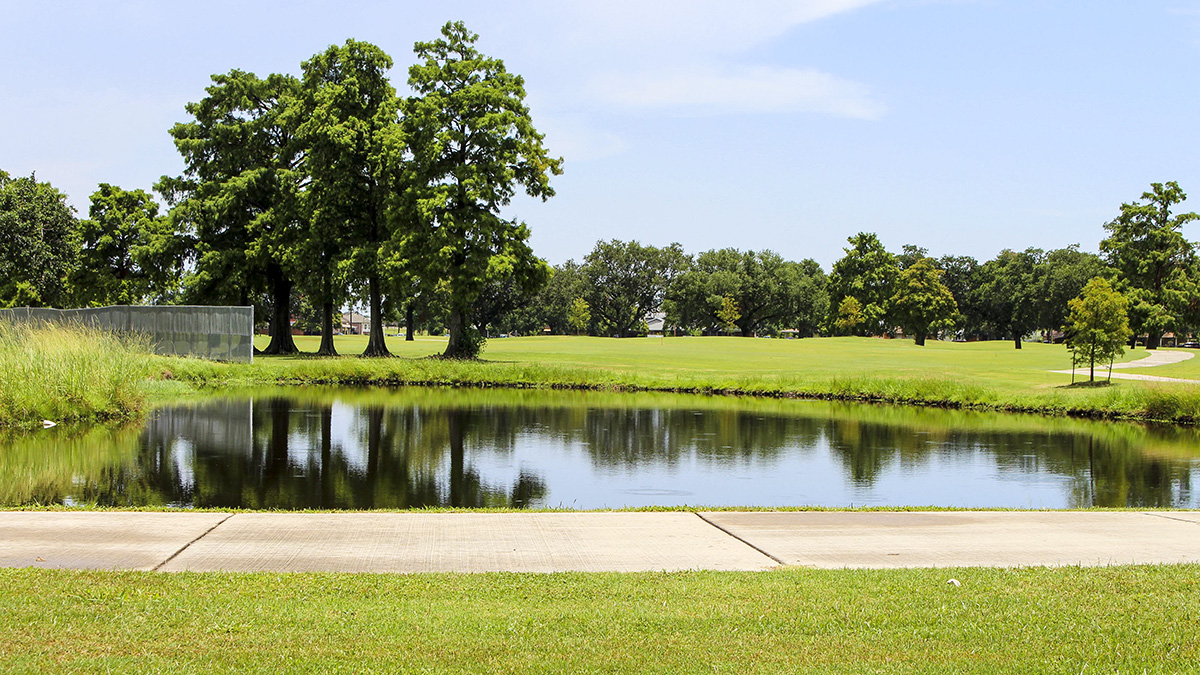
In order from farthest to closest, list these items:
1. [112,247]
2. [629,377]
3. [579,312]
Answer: [579,312] → [112,247] → [629,377]

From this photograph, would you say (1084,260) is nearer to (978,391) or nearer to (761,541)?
(978,391)

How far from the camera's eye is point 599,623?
230 inches

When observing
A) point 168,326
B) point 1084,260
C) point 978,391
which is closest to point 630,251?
point 1084,260

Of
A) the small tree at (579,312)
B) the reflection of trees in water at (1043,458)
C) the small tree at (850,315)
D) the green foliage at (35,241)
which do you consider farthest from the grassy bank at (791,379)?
the small tree at (579,312)

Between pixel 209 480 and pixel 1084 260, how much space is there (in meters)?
109

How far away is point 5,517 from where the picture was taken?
9211mm

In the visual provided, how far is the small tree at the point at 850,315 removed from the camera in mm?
98000

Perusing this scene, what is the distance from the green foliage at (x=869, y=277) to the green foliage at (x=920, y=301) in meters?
2.44

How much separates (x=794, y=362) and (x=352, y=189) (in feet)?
83.4

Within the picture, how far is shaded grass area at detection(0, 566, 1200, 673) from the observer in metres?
5.16

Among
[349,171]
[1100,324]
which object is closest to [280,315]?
[349,171]

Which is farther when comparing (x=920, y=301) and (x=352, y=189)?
(x=920, y=301)

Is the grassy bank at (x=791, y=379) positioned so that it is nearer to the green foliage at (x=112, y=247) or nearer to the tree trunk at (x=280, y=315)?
the tree trunk at (x=280, y=315)

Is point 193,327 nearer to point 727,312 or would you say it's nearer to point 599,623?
point 599,623
